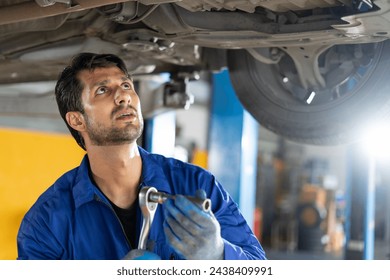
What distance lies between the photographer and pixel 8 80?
2.84m

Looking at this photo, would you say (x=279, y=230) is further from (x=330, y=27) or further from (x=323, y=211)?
(x=330, y=27)

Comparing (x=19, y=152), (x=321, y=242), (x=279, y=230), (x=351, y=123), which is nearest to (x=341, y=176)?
(x=279, y=230)

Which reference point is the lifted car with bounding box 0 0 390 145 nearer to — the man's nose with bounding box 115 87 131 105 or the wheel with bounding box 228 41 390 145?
the wheel with bounding box 228 41 390 145

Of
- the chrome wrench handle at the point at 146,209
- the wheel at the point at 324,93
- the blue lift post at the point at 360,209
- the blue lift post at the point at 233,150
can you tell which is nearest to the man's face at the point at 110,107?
the chrome wrench handle at the point at 146,209

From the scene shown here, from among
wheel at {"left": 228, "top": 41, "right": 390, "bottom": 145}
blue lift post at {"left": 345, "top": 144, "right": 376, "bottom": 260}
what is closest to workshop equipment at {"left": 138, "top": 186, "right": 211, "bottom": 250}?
wheel at {"left": 228, "top": 41, "right": 390, "bottom": 145}

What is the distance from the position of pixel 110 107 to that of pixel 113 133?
0.25ft

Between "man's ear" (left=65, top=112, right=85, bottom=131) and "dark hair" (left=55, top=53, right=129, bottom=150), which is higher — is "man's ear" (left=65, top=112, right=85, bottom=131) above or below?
below

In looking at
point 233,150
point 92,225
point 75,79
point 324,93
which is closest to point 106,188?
point 92,225

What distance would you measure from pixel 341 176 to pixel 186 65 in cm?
1015

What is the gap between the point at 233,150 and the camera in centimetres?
382

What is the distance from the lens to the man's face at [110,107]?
169 centimetres

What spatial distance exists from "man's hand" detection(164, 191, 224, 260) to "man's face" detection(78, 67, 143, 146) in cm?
35

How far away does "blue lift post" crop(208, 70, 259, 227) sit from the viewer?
3.79m

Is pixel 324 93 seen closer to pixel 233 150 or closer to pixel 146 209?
pixel 146 209
